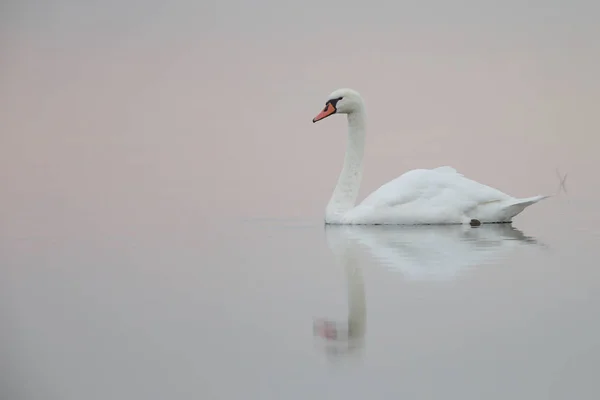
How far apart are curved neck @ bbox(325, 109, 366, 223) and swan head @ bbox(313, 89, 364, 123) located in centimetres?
13

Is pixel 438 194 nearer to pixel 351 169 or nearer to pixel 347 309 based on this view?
pixel 351 169

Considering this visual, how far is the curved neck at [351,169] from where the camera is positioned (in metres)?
11.7

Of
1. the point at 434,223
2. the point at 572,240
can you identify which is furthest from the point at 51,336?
the point at 434,223

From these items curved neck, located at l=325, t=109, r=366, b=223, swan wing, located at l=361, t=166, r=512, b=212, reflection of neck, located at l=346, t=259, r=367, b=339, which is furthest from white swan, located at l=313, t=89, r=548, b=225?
reflection of neck, located at l=346, t=259, r=367, b=339

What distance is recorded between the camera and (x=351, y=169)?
12.2 m

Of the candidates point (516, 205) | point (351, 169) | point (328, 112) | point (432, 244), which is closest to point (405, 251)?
point (432, 244)

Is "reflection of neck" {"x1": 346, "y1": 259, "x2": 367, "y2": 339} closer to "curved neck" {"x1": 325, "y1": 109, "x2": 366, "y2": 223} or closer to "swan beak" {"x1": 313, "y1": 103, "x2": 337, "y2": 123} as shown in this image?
"curved neck" {"x1": 325, "y1": 109, "x2": 366, "y2": 223}

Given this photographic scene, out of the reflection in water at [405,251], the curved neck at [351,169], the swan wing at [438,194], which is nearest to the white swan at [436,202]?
the swan wing at [438,194]

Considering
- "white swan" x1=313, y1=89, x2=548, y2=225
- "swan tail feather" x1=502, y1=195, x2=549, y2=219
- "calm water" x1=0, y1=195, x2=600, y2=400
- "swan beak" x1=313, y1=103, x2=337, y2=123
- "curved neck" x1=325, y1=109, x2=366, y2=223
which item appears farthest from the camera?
"swan beak" x1=313, y1=103, x2=337, y2=123

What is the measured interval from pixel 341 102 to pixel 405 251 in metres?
4.52

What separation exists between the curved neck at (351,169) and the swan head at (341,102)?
13cm

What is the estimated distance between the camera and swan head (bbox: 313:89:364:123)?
40.1 feet

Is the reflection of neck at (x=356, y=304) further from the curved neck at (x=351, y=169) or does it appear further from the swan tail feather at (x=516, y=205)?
the curved neck at (x=351, y=169)

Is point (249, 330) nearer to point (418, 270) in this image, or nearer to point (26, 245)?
point (418, 270)
